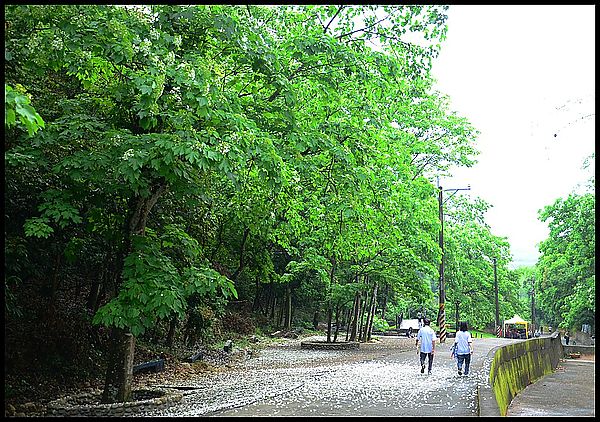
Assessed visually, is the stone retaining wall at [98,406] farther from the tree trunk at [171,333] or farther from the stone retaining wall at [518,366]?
the tree trunk at [171,333]

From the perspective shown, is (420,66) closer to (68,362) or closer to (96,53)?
(96,53)

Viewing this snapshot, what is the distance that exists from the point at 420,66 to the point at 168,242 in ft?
22.3

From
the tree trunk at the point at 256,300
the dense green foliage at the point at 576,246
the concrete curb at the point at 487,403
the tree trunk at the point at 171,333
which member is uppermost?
the dense green foliage at the point at 576,246

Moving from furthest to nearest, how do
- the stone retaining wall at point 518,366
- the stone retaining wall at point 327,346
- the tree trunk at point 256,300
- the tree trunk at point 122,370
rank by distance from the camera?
the tree trunk at point 256,300 → the stone retaining wall at point 327,346 → the stone retaining wall at point 518,366 → the tree trunk at point 122,370

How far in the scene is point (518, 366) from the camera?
23484 mm

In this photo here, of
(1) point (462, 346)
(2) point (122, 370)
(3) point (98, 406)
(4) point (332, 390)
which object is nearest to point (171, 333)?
(4) point (332, 390)

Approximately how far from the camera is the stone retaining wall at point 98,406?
10.6 metres

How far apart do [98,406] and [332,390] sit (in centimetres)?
549

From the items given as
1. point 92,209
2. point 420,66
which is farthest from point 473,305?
point 92,209

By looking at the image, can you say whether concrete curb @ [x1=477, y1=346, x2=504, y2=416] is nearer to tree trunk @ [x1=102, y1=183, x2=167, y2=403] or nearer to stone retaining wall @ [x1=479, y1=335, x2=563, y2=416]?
stone retaining wall @ [x1=479, y1=335, x2=563, y2=416]

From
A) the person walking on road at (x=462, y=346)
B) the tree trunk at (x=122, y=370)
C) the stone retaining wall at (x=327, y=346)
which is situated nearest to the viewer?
the tree trunk at (x=122, y=370)

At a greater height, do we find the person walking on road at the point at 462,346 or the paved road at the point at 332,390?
the person walking on road at the point at 462,346

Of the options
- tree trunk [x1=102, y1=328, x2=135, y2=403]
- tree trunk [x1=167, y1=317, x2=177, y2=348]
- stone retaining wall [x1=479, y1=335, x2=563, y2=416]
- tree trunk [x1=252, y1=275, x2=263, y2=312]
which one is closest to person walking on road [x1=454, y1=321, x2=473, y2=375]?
stone retaining wall [x1=479, y1=335, x2=563, y2=416]

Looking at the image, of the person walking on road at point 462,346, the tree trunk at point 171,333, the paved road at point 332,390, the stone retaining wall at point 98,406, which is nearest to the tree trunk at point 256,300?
the paved road at point 332,390
